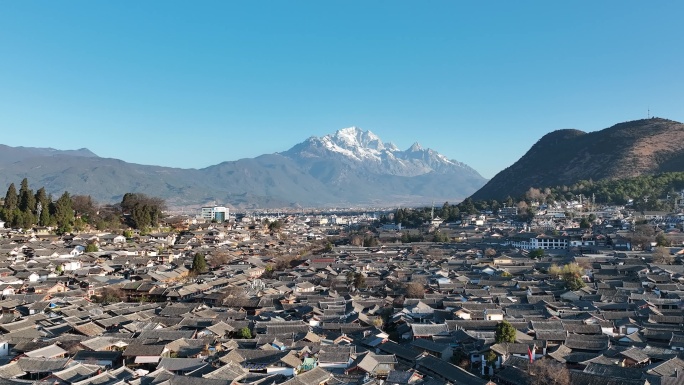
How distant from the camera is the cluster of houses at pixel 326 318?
43.1 ft

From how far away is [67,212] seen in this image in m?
35.3

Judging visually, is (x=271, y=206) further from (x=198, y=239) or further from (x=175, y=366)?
(x=175, y=366)

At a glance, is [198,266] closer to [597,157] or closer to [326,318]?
[326,318]

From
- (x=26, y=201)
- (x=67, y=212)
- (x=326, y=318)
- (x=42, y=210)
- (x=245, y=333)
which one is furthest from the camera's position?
(x=67, y=212)

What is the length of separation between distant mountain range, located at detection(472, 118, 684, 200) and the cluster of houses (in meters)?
39.1

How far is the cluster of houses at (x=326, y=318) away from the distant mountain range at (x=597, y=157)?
3915 centimetres

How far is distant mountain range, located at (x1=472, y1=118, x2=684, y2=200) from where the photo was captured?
65562mm

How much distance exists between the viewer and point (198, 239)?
1572 inches

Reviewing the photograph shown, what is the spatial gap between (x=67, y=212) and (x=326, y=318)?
76.8 ft

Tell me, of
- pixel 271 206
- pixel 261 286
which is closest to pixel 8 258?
pixel 261 286

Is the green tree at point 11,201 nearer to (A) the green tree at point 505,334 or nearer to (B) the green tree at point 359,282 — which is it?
(B) the green tree at point 359,282

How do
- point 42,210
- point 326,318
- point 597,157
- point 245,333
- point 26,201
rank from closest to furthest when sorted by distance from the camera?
1. point 245,333
2. point 326,318
3. point 26,201
4. point 42,210
5. point 597,157

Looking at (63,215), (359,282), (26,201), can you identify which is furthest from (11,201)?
(359,282)

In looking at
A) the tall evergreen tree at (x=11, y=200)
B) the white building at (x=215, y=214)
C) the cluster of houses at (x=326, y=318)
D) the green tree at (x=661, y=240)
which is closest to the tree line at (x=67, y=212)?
the tall evergreen tree at (x=11, y=200)
